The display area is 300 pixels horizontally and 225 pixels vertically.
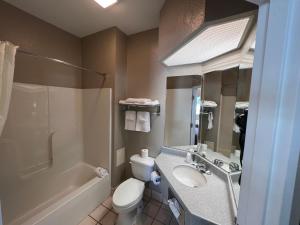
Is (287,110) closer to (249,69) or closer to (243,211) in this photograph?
(243,211)

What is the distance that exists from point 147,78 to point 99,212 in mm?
1993

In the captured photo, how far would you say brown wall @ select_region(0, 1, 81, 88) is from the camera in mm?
1500

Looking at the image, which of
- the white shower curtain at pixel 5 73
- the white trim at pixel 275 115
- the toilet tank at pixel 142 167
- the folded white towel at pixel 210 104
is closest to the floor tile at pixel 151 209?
the toilet tank at pixel 142 167

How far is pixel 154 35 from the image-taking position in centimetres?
193

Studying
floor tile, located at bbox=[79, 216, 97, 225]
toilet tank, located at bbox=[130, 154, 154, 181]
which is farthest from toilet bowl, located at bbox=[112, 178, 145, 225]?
floor tile, located at bbox=[79, 216, 97, 225]

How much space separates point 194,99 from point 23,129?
2.17 meters

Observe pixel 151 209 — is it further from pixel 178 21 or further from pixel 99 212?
pixel 178 21

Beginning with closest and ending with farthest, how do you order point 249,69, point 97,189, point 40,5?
point 249,69 → point 40,5 → point 97,189

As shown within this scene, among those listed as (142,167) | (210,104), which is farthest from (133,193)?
(210,104)

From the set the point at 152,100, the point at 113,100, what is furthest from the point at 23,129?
the point at 152,100

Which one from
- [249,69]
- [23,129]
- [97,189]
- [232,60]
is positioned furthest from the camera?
[97,189]

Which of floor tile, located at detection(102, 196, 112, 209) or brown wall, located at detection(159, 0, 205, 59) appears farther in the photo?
floor tile, located at detection(102, 196, 112, 209)

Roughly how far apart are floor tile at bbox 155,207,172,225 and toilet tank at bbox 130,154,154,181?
0.46 meters

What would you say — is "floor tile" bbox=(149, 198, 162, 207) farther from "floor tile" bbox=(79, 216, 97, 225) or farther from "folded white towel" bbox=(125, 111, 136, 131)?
"folded white towel" bbox=(125, 111, 136, 131)
